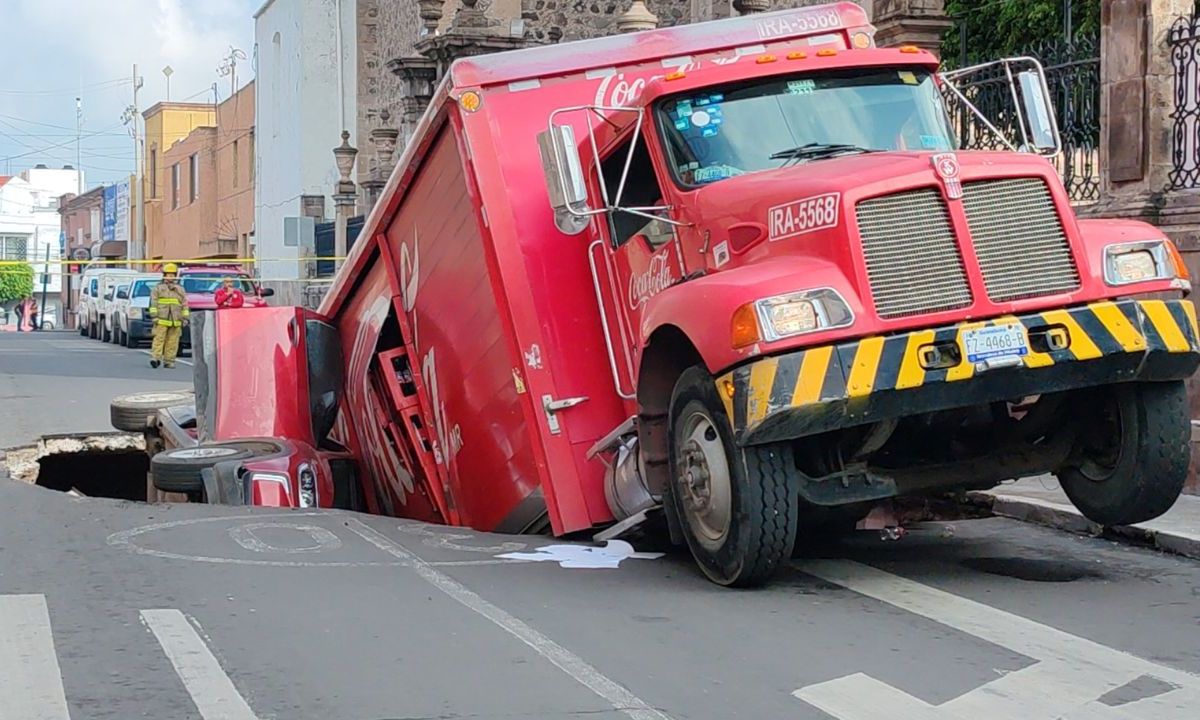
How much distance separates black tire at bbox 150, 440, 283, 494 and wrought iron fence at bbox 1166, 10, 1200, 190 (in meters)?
6.77

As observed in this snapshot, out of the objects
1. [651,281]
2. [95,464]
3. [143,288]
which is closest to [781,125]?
[651,281]

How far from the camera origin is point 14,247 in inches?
3858

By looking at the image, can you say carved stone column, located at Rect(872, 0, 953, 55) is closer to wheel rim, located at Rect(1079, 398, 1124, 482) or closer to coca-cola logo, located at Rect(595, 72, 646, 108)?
coca-cola logo, located at Rect(595, 72, 646, 108)

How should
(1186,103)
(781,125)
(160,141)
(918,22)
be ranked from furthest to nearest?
(160,141)
(918,22)
(1186,103)
(781,125)

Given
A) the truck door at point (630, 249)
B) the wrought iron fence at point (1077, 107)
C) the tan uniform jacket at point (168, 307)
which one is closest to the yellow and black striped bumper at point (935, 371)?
the truck door at point (630, 249)

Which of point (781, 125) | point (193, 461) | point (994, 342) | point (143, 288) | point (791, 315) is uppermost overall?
point (781, 125)

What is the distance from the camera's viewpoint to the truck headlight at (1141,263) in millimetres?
7340

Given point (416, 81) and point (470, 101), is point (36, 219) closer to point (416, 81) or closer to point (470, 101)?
point (416, 81)

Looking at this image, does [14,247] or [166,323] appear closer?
[166,323]

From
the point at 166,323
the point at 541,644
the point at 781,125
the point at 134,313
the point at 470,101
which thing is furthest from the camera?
the point at 134,313

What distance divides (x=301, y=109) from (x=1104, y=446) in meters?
43.3

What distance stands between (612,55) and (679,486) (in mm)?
2973

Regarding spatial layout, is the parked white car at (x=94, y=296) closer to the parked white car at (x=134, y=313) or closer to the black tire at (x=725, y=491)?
the parked white car at (x=134, y=313)

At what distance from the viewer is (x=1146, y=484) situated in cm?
764
